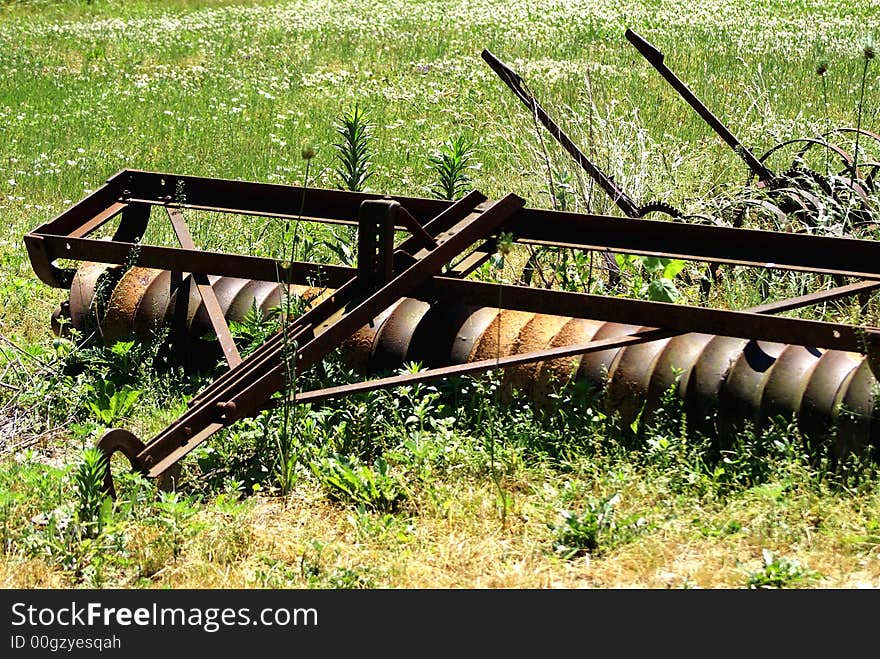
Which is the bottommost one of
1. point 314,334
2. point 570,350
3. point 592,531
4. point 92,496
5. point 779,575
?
point 779,575

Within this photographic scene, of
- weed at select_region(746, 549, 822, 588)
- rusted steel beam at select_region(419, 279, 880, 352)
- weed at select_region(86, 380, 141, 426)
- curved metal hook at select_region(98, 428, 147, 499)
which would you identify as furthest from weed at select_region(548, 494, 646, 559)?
weed at select_region(86, 380, 141, 426)

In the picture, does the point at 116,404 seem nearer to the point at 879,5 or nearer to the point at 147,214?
the point at 147,214

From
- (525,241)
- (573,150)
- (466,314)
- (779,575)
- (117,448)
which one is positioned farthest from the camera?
(573,150)

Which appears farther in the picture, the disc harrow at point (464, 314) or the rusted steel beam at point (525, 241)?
the rusted steel beam at point (525, 241)

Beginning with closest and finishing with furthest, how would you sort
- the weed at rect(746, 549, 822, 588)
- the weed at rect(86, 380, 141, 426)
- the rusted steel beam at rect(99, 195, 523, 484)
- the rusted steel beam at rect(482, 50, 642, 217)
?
the weed at rect(746, 549, 822, 588) < the rusted steel beam at rect(99, 195, 523, 484) < the weed at rect(86, 380, 141, 426) < the rusted steel beam at rect(482, 50, 642, 217)

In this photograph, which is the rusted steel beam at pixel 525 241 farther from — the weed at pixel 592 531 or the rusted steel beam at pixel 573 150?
the weed at pixel 592 531

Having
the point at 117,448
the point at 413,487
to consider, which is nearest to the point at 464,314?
the point at 413,487

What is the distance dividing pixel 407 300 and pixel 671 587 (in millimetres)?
2001

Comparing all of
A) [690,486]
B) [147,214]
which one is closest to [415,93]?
[147,214]

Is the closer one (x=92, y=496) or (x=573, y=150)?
(x=92, y=496)

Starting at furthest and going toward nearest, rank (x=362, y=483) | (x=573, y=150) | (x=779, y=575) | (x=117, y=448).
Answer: (x=573, y=150)
(x=362, y=483)
(x=117, y=448)
(x=779, y=575)

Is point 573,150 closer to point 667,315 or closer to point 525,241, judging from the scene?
point 525,241

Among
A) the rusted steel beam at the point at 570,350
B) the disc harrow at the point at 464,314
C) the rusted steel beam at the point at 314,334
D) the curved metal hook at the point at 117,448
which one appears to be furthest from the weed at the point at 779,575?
the curved metal hook at the point at 117,448

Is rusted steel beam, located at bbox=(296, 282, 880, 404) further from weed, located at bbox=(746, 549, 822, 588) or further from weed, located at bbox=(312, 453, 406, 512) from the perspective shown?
weed, located at bbox=(746, 549, 822, 588)
